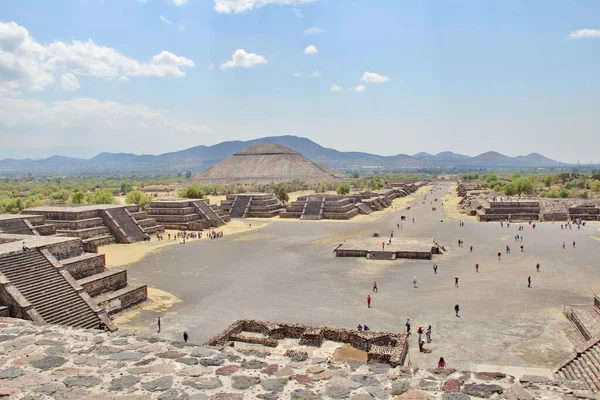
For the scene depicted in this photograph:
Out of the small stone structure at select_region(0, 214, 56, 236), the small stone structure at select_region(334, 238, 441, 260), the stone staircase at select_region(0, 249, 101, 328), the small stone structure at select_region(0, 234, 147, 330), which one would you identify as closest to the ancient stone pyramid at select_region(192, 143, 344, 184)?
the small stone structure at select_region(334, 238, 441, 260)

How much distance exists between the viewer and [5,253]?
18438 mm

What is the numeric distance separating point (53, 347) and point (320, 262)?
23.3 m

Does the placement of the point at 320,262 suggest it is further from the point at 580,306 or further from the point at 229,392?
the point at 229,392

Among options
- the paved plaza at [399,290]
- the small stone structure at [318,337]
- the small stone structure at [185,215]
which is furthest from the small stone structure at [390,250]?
the small stone structure at [185,215]

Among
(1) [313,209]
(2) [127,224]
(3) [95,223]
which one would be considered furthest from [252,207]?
(3) [95,223]

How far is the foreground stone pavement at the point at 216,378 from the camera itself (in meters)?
7.75

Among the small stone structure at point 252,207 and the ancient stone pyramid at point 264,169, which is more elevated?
the ancient stone pyramid at point 264,169

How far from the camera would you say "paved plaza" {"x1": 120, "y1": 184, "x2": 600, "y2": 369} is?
17609 mm

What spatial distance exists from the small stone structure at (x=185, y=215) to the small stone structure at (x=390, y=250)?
63.2ft

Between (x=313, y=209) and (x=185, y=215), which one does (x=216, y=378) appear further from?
(x=313, y=209)

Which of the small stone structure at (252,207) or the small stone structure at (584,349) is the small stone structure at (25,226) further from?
the small stone structure at (584,349)

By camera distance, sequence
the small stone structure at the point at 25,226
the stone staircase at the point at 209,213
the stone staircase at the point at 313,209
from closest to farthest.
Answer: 1. the small stone structure at the point at 25,226
2. the stone staircase at the point at 209,213
3. the stone staircase at the point at 313,209

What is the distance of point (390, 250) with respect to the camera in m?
34.5

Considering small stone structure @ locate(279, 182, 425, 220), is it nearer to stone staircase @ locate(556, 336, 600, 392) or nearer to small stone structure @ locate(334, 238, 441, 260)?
small stone structure @ locate(334, 238, 441, 260)
